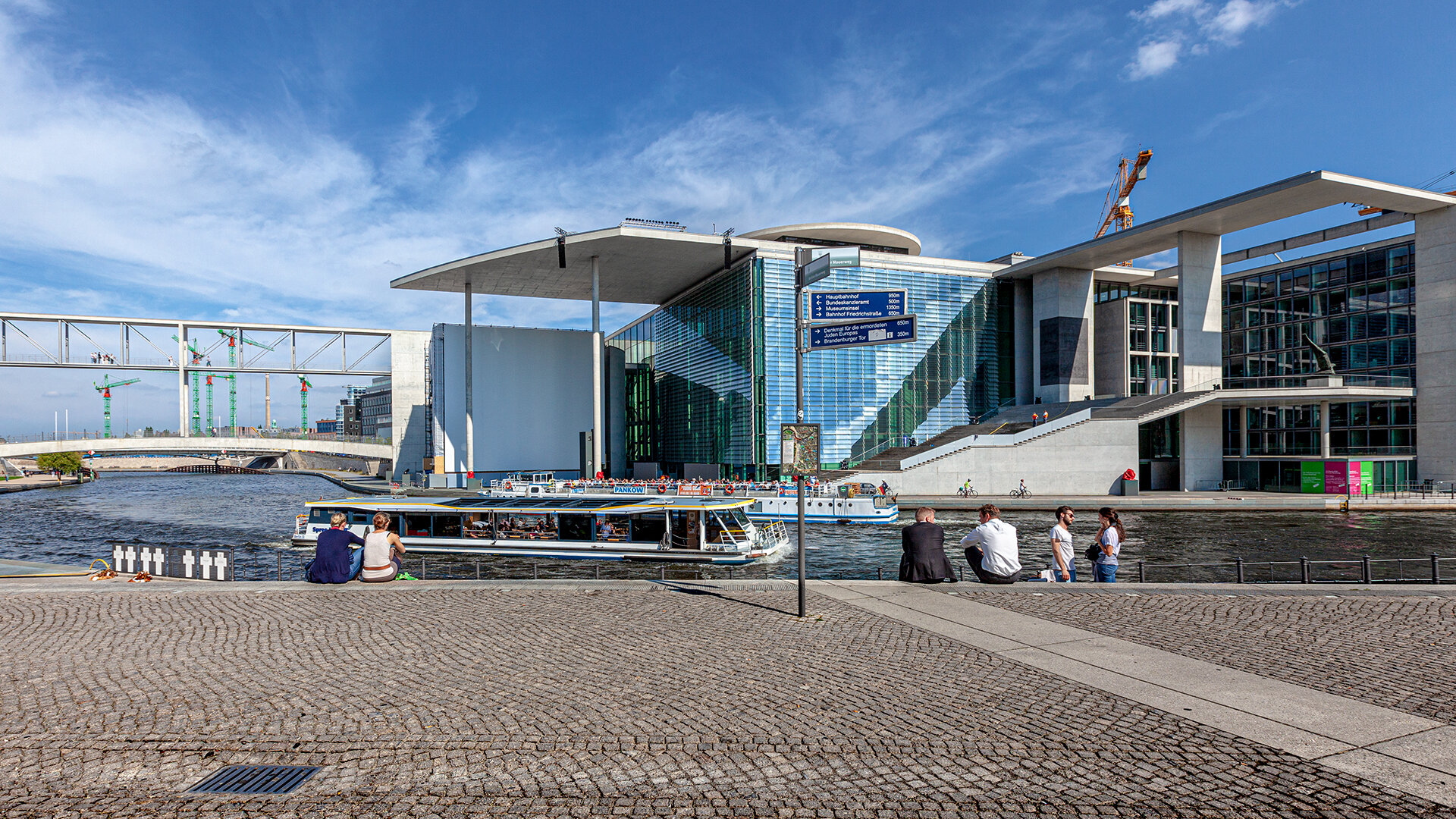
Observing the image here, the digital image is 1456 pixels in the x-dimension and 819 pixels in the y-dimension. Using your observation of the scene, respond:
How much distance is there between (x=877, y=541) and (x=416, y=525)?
19.1 m

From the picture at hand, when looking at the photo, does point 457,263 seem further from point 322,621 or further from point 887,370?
point 322,621

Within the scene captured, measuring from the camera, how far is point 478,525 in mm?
29516

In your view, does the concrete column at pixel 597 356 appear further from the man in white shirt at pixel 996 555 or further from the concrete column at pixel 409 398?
the man in white shirt at pixel 996 555

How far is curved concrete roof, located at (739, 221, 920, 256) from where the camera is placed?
68000 mm

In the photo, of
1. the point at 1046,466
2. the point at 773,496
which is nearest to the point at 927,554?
the point at 773,496

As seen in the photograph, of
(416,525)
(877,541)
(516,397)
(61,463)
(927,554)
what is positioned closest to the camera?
(927,554)

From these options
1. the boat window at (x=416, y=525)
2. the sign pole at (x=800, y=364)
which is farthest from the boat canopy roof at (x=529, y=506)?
the sign pole at (x=800, y=364)

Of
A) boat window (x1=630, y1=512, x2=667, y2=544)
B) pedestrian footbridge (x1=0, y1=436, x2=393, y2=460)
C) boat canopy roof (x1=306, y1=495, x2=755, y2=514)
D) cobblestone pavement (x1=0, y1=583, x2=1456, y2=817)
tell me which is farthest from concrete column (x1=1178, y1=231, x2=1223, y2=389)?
pedestrian footbridge (x1=0, y1=436, x2=393, y2=460)

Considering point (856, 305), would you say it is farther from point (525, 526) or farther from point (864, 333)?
point (525, 526)

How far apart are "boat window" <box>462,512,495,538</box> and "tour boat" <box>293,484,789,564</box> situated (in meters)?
0.03

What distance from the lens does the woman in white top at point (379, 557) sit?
14.4m

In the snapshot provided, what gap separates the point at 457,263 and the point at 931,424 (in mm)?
41059

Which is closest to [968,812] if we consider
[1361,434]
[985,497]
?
[985,497]

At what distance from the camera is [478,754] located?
630cm
